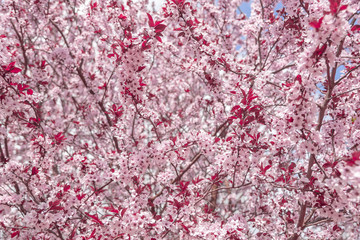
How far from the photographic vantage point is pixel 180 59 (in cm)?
505

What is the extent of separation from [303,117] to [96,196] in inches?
131

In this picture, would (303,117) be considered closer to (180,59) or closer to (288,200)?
(288,200)

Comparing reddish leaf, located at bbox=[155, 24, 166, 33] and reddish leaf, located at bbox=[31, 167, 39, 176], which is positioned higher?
reddish leaf, located at bbox=[155, 24, 166, 33]

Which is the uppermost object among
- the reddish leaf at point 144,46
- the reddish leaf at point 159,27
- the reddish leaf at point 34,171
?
the reddish leaf at point 159,27

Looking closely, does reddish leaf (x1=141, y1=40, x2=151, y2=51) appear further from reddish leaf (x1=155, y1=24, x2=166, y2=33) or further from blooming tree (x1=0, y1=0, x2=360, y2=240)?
reddish leaf (x1=155, y1=24, x2=166, y2=33)

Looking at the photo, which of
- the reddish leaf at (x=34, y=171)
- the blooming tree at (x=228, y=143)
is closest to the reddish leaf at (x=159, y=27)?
the blooming tree at (x=228, y=143)

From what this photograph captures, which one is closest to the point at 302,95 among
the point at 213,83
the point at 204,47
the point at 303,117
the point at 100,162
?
the point at 303,117

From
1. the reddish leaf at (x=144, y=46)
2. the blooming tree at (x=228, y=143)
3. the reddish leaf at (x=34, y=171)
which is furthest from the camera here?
the reddish leaf at (x=34, y=171)

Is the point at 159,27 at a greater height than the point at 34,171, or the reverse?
the point at 159,27

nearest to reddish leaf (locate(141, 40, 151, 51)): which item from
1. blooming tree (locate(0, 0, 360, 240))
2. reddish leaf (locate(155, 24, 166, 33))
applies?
blooming tree (locate(0, 0, 360, 240))

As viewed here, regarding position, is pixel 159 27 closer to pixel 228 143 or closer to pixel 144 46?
pixel 144 46

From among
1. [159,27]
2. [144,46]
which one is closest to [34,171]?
[144,46]

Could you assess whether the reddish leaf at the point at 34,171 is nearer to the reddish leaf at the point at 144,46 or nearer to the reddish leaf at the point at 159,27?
the reddish leaf at the point at 144,46

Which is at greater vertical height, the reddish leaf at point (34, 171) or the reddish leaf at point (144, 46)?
the reddish leaf at point (144, 46)
